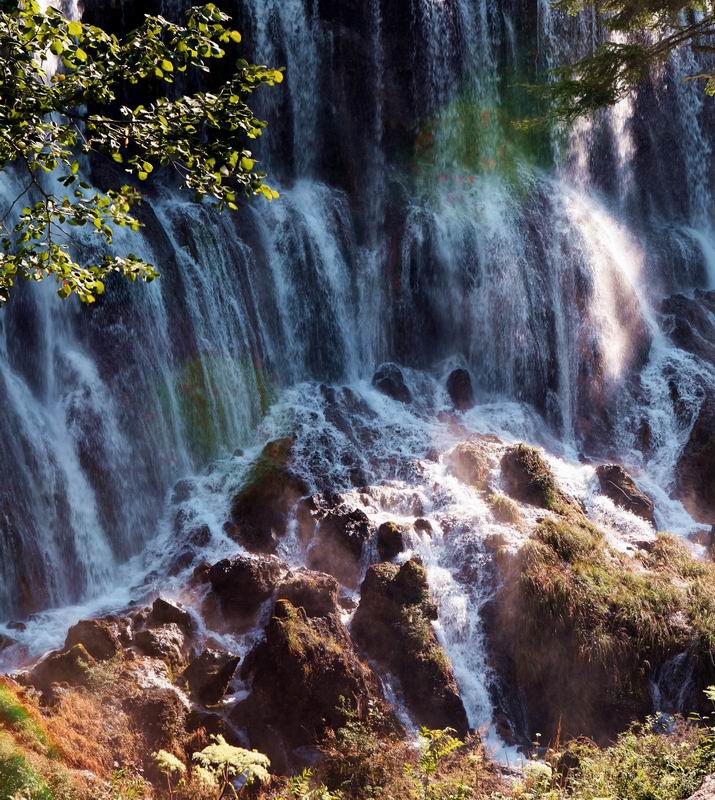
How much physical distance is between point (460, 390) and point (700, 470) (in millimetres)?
6232

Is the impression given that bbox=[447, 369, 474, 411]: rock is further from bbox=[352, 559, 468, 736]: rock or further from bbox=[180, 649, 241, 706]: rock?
bbox=[180, 649, 241, 706]: rock

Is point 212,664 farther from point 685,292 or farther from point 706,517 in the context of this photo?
point 685,292

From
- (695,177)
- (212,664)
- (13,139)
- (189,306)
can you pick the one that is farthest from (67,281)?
(695,177)

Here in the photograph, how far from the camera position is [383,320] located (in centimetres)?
2138

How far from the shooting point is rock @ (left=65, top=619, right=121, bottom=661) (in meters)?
10.6

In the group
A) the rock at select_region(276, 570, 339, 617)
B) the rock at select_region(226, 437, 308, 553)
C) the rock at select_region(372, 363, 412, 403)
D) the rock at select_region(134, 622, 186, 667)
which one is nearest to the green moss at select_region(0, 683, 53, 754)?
the rock at select_region(134, 622, 186, 667)

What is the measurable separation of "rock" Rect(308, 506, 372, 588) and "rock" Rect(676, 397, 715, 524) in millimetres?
8164

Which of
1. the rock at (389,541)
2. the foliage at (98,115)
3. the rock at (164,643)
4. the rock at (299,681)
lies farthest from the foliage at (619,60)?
the rock at (164,643)

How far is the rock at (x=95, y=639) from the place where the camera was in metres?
10.6

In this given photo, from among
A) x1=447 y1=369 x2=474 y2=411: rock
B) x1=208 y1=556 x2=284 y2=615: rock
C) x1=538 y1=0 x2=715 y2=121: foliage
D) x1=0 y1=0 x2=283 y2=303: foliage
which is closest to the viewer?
x1=0 y1=0 x2=283 y2=303: foliage

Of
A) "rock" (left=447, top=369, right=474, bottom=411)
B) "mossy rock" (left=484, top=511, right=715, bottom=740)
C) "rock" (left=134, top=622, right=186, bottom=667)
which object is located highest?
"rock" (left=447, top=369, right=474, bottom=411)

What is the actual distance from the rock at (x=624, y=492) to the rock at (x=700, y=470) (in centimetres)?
125

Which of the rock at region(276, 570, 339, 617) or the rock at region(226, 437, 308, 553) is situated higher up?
the rock at region(226, 437, 308, 553)

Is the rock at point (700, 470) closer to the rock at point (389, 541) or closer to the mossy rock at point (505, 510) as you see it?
the mossy rock at point (505, 510)
